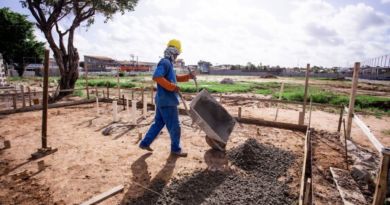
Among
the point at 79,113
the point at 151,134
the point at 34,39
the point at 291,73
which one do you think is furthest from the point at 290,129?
the point at 291,73

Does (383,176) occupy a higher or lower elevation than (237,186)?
higher

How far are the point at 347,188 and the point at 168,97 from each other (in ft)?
10.4

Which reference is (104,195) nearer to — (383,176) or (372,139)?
(383,176)

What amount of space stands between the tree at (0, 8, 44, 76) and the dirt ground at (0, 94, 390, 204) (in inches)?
1159

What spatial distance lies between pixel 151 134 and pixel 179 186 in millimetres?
1484

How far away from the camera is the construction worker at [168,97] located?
4317 millimetres

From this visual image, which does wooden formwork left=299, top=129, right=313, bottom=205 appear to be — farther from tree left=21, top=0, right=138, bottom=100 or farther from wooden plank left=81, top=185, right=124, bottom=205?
tree left=21, top=0, right=138, bottom=100

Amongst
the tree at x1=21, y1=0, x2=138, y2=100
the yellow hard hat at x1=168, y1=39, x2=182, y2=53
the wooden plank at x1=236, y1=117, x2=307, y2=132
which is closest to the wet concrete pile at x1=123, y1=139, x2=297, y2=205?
the yellow hard hat at x1=168, y1=39, x2=182, y2=53

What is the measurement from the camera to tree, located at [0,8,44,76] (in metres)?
29.7

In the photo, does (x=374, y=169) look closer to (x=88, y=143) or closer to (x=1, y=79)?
(x=88, y=143)

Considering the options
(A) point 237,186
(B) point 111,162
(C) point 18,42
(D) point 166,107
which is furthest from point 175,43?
(C) point 18,42

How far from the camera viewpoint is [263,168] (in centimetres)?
421

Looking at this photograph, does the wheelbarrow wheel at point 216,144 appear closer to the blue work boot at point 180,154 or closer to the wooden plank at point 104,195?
the blue work boot at point 180,154

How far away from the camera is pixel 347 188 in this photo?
Answer: 3.64 metres
